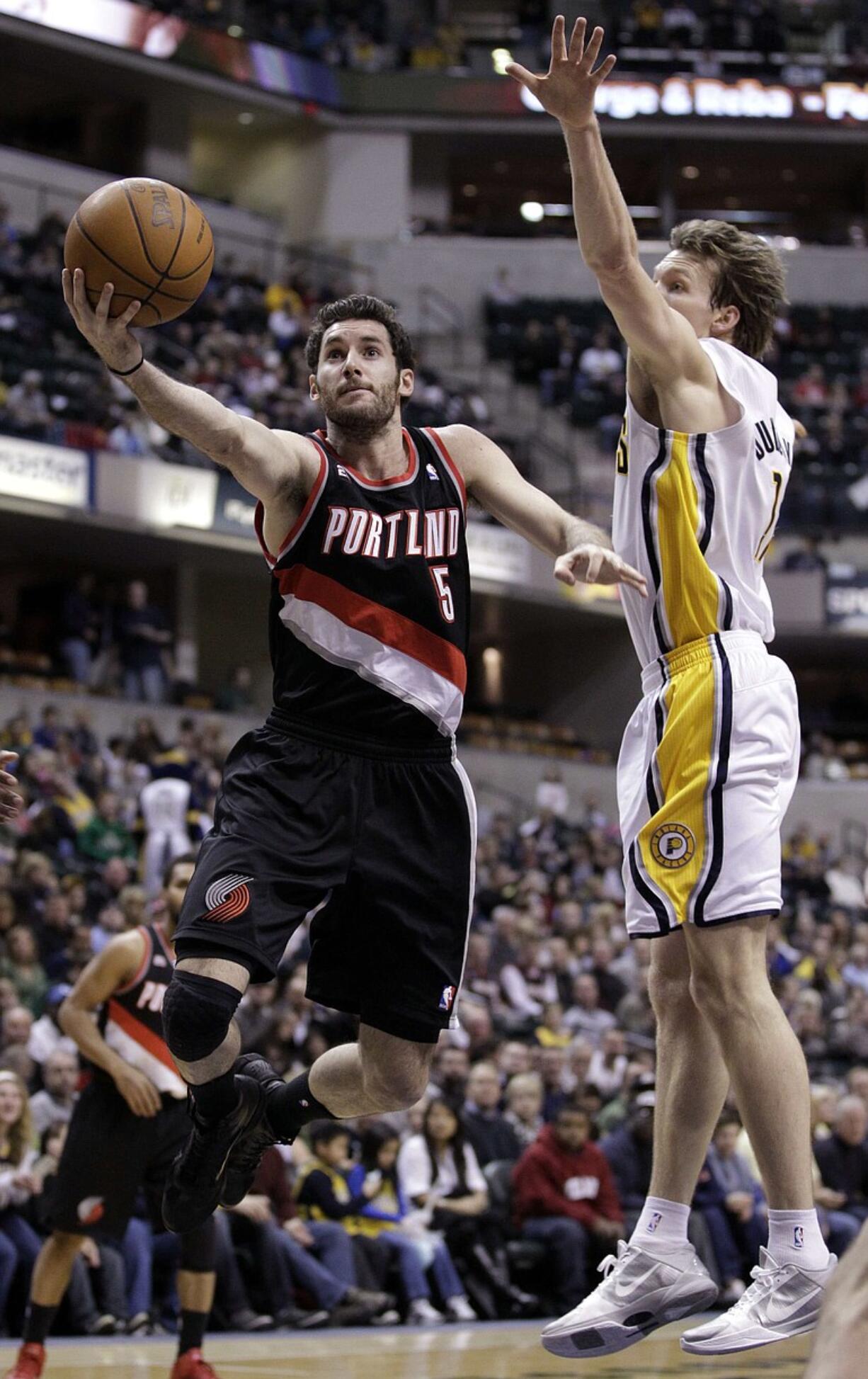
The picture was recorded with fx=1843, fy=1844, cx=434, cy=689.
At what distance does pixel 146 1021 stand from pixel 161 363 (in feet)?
53.6

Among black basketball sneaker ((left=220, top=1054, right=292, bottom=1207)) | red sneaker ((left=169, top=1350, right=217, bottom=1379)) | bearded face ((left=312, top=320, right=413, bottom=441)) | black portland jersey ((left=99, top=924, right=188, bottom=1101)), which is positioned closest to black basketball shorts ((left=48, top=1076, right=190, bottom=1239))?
black portland jersey ((left=99, top=924, right=188, bottom=1101))

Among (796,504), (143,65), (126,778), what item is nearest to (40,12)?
(143,65)

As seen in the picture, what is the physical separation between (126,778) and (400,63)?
1969 centimetres

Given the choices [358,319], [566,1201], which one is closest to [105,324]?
[358,319]

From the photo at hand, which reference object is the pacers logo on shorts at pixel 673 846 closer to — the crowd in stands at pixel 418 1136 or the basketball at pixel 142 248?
the basketball at pixel 142 248

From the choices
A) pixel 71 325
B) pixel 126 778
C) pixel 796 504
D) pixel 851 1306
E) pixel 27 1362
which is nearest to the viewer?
pixel 851 1306

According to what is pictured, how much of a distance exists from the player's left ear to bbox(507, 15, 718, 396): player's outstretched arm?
1.46 feet

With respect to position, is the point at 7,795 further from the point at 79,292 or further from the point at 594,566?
the point at 594,566

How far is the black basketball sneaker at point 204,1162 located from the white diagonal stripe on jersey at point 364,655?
121cm

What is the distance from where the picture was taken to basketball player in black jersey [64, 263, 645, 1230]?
195 inches

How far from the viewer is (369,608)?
16.8 feet

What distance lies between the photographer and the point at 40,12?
27.1m

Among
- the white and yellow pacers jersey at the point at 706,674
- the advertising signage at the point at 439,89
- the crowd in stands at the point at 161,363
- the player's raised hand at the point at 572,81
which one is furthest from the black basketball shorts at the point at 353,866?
the advertising signage at the point at 439,89

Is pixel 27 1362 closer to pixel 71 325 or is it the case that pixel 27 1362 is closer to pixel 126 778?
pixel 126 778
